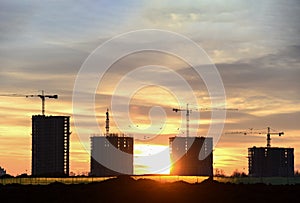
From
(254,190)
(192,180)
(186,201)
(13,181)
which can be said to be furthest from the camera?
(192,180)

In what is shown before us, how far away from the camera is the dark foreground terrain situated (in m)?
75.2

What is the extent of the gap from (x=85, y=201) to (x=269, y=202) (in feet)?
61.8

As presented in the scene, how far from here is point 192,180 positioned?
119 metres

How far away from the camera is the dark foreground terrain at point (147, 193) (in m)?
75.2

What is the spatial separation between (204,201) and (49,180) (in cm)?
4308

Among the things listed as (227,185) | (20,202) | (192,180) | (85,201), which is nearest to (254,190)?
(227,185)

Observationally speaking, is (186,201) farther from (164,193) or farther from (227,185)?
(227,185)

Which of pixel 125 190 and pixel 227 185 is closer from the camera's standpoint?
pixel 125 190

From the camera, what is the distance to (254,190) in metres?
82.1

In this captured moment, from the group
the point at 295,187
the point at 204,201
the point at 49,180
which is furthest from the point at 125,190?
the point at 49,180

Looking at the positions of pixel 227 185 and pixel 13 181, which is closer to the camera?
pixel 227 185

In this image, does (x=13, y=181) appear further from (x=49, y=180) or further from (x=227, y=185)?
(x=227, y=185)

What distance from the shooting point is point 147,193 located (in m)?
76.9

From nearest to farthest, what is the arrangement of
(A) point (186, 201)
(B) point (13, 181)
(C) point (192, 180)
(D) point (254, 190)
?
1. (A) point (186, 201)
2. (D) point (254, 190)
3. (B) point (13, 181)
4. (C) point (192, 180)
